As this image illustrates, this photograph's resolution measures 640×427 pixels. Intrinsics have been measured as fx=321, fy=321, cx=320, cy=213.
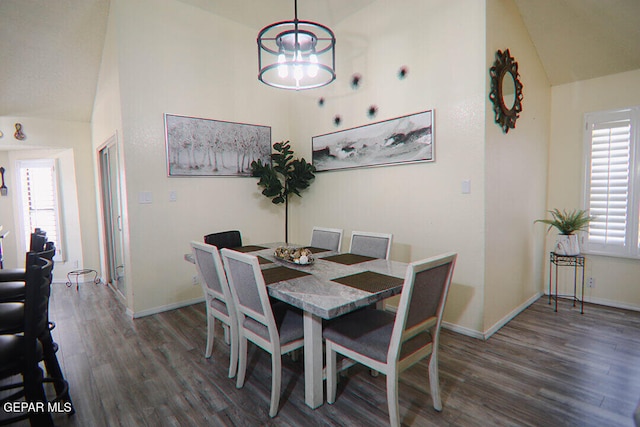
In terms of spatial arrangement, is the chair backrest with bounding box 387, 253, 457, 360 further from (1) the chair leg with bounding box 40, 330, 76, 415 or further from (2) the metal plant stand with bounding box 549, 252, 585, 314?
(2) the metal plant stand with bounding box 549, 252, 585, 314

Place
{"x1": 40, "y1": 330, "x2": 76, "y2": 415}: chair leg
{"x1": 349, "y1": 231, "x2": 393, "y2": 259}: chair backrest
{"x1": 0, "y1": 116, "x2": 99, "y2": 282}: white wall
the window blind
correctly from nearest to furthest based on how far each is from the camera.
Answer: {"x1": 40, "y1": 330, "x2": 76, "y2": 415}: chair leg → {"x1": 349, "y1": 231, "x2": 393, "y2": 259}: chair backrest → the window blind → {"x1": 0, "y1": 116, "x2": 99, "y2": 282}: white wall

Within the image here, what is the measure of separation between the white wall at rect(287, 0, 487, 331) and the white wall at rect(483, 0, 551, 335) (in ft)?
0.35

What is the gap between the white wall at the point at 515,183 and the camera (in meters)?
2.70

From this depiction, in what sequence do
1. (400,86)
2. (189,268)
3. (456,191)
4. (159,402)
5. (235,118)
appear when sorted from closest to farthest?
(159,402) < (456,191) < (400,86) < (189,268) < (235,118)

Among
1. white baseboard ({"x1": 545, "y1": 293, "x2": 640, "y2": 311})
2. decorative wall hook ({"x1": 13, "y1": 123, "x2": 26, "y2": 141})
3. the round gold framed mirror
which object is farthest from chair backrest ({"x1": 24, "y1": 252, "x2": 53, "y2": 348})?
white baseboard ({"x1": 545, "y1": 293, "x2": 640, "y2": 311})

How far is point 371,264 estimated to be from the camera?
7.71 ft

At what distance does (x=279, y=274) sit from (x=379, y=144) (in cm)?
189

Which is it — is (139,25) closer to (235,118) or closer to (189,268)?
(235,118)

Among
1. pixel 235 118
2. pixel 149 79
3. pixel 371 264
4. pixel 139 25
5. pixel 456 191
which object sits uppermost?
pixel 139 25

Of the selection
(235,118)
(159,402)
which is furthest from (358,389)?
(235,118)

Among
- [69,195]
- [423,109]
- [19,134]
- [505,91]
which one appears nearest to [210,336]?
[423,109]

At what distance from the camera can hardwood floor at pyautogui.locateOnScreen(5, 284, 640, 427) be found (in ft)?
5.98

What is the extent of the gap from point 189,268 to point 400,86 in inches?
118

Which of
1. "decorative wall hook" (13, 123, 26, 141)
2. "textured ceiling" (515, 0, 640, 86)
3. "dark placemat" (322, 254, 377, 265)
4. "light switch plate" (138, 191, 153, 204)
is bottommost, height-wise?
"dark placemat" (322, 254, 377, 265)
